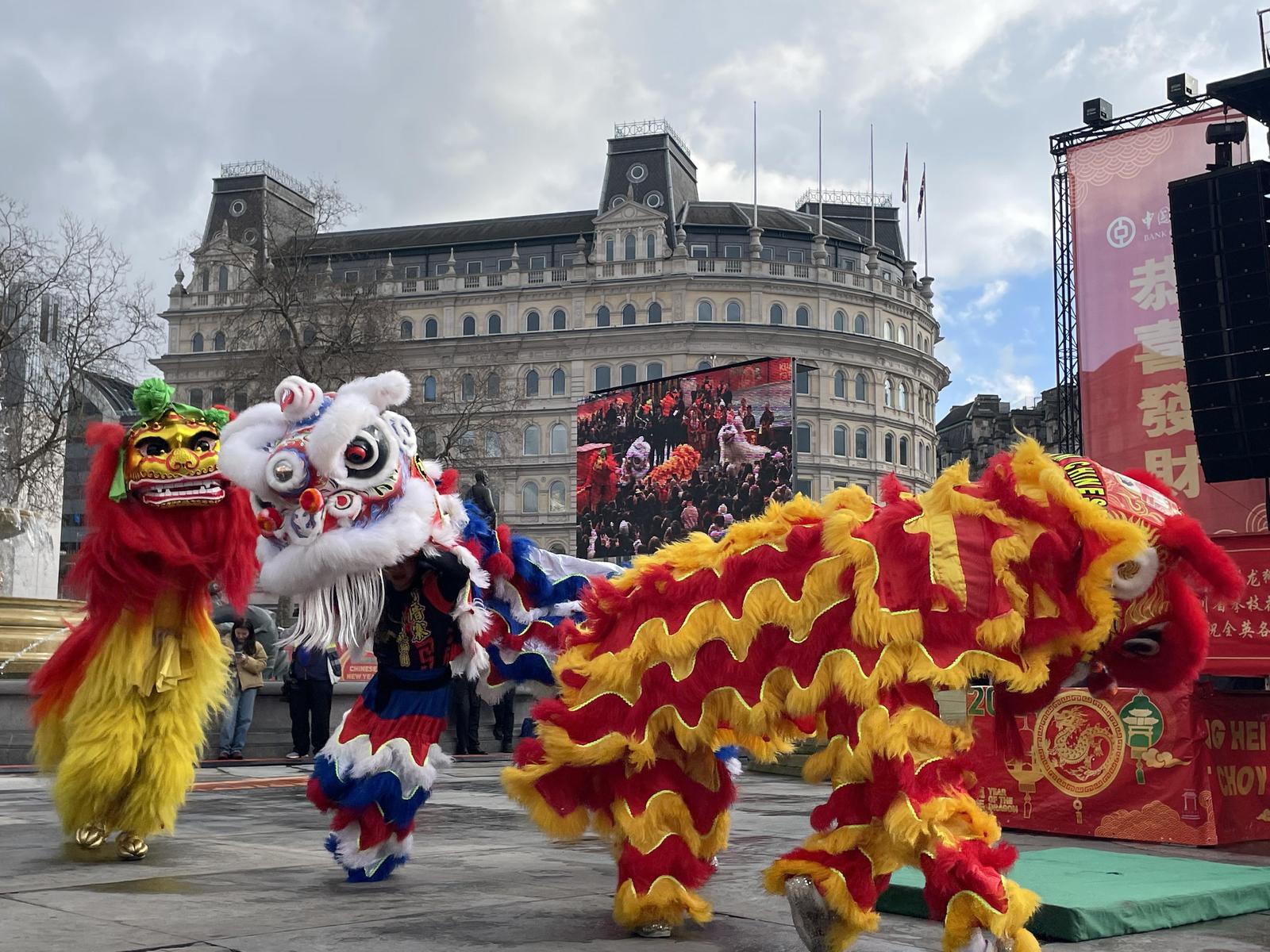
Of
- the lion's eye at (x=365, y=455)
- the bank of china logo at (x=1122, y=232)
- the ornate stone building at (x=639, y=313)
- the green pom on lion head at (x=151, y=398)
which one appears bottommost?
the lion's eye at (x=365, y=455)

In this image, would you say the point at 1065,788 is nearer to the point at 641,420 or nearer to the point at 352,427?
the point at 352,427

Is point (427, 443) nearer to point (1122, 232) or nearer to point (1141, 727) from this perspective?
point (1122, 232)

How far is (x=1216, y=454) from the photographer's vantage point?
1073 cm

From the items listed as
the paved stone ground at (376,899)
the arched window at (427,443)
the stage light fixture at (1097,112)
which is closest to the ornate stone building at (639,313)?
the arched window at (427,443)

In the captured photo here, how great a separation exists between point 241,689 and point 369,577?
7.11 metres

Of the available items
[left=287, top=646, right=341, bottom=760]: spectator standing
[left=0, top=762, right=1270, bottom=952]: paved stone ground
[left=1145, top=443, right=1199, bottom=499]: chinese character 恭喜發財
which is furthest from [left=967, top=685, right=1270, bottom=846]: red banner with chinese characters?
[left=1145, top=443, right=1199, bottom=499]: chinese character 恭喜發財

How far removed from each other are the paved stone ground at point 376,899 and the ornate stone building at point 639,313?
149ft

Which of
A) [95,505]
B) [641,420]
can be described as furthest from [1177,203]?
[641,420]

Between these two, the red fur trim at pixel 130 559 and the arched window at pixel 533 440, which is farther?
the arched window at pixel 533 440

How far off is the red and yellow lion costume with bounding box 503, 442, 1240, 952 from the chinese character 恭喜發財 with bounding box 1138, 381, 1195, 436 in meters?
13.5

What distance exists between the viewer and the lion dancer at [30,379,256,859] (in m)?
5.38

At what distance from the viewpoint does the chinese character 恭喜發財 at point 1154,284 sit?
54.7 ft

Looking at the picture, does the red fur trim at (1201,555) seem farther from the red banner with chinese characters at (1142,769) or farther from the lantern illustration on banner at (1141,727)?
the lantern illustration on banner at (1141,727)

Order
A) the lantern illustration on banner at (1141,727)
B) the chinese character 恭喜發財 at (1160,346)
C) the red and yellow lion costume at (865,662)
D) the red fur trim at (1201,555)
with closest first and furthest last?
the red and yellow lion costume at (865,662) → the red fur trim at (1201,555) → the lantern illustration on banner at (1141,727) → the chinese character 恭喜發財 at (1160,346)
